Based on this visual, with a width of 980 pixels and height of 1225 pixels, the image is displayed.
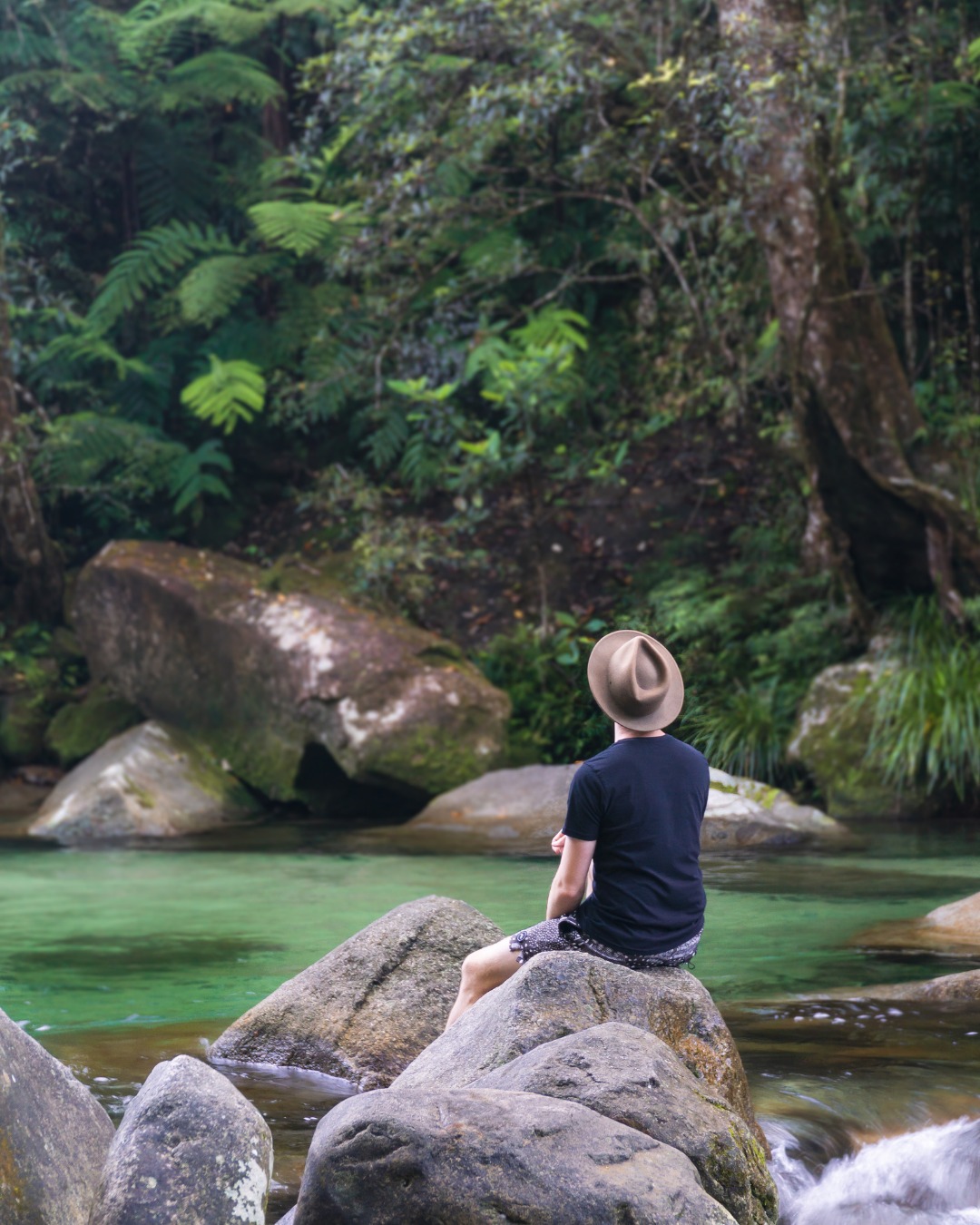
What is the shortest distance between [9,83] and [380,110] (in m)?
5.18

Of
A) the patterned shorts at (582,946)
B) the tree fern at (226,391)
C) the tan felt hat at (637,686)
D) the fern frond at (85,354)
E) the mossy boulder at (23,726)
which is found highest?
the fern frond at (85,354)

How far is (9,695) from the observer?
505 inches

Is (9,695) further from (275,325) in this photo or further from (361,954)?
(361,954)

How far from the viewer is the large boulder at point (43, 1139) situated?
3.09 metres

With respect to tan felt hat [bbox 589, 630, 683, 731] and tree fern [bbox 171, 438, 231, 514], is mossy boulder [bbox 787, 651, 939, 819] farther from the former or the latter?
tan felt hat [bbox 589, 630, 683, 731]

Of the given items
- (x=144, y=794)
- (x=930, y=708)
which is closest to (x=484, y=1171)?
(x=930, y=708)

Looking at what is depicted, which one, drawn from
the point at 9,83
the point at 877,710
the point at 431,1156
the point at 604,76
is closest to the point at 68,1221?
the point at 431,1156

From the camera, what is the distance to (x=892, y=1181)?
157 inches

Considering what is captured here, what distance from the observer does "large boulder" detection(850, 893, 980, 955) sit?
6227 millimetres

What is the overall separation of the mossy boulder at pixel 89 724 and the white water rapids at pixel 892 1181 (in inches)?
365

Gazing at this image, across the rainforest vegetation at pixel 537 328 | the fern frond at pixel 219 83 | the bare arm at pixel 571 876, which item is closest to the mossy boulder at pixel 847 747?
the rainforest vegetation at pixel 537 328

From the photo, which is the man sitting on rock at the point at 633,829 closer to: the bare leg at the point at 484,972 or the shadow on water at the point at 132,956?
the bare leg at the point at 484,972

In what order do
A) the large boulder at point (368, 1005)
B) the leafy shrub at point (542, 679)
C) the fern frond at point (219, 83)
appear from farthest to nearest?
1. the fern frond at point (219, 83)
2. the leafy shrub at point (542, 679)
3. the large boulder at point (368, 1005)

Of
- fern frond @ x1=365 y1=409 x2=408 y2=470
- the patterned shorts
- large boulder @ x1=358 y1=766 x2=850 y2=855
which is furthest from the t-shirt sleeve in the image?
fern frond @ x1=365 y1=409 x2=408 y2=470
